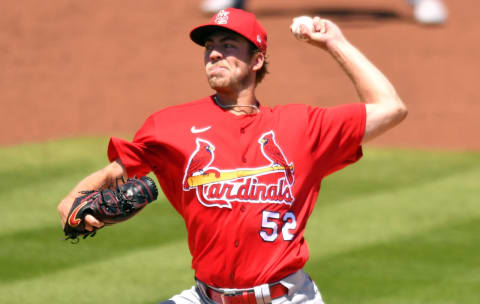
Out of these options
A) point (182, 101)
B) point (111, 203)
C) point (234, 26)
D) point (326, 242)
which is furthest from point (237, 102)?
point (182, 101)

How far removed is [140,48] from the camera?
50.4 ft

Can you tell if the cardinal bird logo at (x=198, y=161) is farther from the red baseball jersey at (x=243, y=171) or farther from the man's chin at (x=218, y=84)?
the man's chin at (x=218, y=84)

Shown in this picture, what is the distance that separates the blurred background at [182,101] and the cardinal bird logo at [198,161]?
2576 millimetres

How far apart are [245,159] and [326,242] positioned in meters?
3.79

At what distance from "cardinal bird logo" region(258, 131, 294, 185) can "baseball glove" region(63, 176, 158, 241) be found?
634mm

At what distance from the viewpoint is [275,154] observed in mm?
4441

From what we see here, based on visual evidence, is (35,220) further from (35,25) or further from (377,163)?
(35,25)

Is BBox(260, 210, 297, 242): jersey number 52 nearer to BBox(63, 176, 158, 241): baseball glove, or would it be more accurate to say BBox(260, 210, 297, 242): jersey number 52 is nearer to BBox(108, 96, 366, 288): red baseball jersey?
BBox(108, 96, 366, 288): red baseball jersey

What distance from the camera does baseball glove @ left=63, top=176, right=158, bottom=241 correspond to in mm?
4074

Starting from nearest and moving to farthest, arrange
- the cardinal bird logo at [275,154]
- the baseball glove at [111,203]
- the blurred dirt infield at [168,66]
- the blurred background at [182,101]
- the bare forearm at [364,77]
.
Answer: the baseball glove at [111,203] → the cardinal bird logo at [275,154] → the bare forearm at [364,77] → the blurred background at [182,101] → the blurred dirt infield at [168,66]

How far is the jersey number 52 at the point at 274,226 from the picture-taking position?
14.2 feet

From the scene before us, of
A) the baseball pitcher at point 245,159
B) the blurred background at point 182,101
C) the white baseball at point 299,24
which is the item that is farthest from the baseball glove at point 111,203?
the blurred background at point 182,101

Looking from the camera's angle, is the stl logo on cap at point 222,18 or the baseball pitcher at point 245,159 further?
the stl logo on cap at point 222,18

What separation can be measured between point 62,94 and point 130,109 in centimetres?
121
